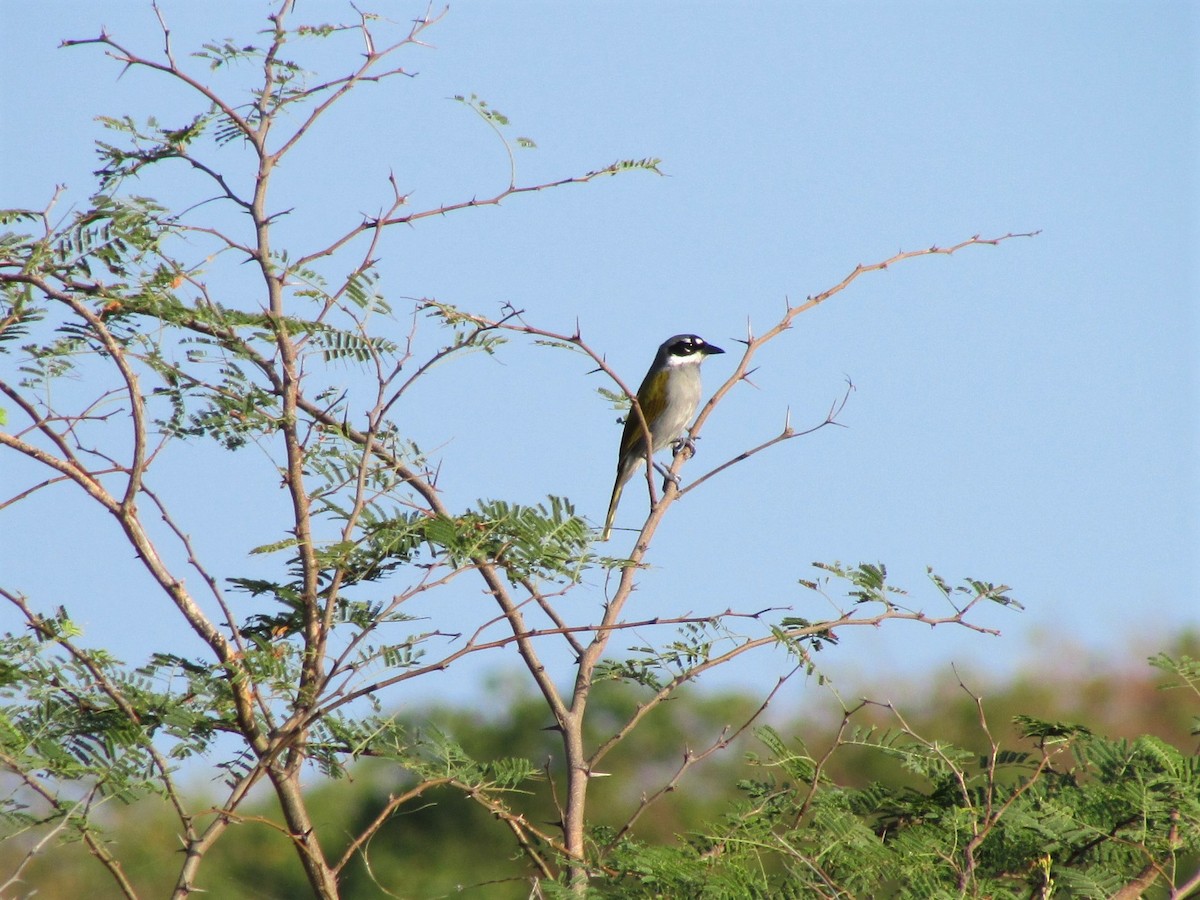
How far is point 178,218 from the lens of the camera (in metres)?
4.07

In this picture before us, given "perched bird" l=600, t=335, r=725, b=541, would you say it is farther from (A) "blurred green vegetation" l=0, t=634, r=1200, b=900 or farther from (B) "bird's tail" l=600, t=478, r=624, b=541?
(A) "blurred green vegetation" l=0, t=634, r=1200, b=900

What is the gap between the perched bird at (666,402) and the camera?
8695mm

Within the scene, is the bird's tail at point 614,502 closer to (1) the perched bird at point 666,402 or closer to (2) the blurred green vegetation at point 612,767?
(1) the perched bird at point 666,402

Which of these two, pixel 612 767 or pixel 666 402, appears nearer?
pixel 666 402

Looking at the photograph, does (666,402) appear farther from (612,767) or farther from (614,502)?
(612,767)

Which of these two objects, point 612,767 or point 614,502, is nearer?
point 614,502

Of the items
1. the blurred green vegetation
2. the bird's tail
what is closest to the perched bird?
the bird's tail

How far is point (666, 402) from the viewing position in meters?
9.05

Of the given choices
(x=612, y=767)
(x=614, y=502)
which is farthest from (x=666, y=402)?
(x=612, y=767)

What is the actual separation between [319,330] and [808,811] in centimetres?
200

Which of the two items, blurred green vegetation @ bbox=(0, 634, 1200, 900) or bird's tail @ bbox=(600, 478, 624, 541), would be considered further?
blurred green vegetation @ bbox=(0, 634, 1200, 900)

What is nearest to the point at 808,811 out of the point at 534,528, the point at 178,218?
the point at 534,528

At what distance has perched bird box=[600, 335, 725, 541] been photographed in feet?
28.5

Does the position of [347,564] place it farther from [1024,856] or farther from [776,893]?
[1024,856]
